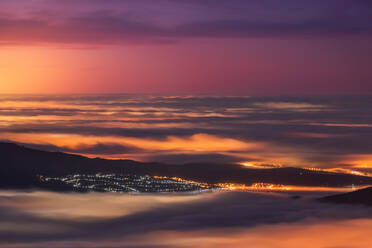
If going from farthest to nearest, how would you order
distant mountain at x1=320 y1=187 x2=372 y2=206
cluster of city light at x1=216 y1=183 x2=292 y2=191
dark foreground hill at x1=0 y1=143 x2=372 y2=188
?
dark foreground hill at x1=0 y1=143 x2=372 y2=188 → cluster of city light at x1=216 y1=183 x2=292 y2=191 → distant mountain at x1=320 y1=187 x2=372 y2=206

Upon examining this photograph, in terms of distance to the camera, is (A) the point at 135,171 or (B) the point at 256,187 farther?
(A) the point at 135,171

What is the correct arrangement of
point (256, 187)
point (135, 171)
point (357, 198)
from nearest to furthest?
point (357, 198) → point (256, 187) → point (135, 171)

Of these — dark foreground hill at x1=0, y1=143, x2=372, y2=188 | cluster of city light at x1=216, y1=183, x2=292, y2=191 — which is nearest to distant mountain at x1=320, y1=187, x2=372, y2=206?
dark foreground hill at x1=0, y1=143, x2=372, y2=188

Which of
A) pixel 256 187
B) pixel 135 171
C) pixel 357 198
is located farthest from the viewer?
pixel 135 171

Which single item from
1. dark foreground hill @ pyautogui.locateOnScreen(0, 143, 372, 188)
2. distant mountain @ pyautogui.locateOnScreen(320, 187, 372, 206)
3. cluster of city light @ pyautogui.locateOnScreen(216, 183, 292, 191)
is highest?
dark foreground hill @ pyautogui.locateOnScreen(0, 143, 372, 188)

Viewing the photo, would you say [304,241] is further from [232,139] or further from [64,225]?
[232,139]

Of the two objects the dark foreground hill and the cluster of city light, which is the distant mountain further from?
the cluster of city light

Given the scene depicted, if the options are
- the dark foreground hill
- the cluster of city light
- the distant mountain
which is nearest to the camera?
the distant mountain

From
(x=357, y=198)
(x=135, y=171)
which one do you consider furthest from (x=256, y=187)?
(x=357, y=198)

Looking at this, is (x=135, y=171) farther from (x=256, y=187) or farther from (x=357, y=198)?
(x=357, y=198)

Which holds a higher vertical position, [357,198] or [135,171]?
[135,171]
